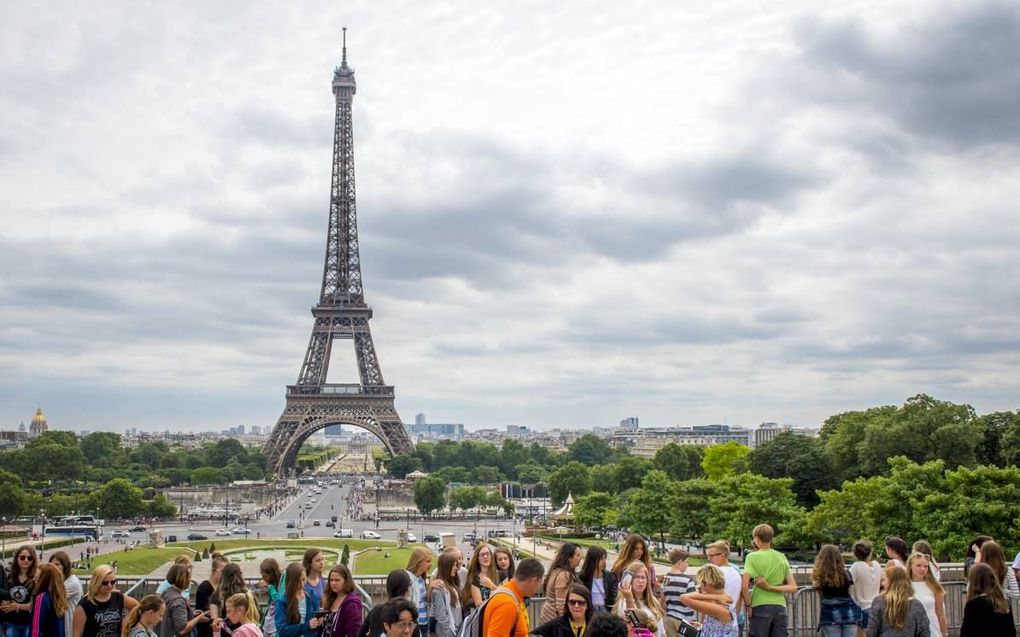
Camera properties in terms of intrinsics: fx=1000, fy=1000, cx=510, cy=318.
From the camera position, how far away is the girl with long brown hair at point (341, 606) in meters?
9.85

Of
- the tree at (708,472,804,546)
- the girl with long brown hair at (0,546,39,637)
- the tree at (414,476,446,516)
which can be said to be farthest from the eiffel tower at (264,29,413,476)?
the girl with long brown hair at (0,546,39,637)

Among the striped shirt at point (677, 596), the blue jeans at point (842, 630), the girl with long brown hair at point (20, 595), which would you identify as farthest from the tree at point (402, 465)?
the striped shirt at point (677, 596)

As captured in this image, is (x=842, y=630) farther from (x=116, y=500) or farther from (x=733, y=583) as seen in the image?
(x=116, y=500)

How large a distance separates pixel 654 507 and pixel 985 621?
1670 inches

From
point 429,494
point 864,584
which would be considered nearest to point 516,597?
point 864,584

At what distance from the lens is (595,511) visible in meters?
61.9

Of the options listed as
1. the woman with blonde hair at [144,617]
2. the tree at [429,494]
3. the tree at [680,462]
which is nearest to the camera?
the woman with blonde hair at [144,617]

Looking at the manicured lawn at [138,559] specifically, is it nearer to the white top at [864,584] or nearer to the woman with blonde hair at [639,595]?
the white top at [864,584]

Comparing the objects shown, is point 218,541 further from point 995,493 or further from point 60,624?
point 60,624

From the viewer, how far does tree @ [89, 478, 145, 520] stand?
7381cm

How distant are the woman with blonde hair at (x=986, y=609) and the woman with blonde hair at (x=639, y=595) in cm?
302

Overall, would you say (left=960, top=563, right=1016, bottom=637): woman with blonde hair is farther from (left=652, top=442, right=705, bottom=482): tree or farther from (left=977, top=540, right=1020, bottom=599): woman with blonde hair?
(left=652, top=442, right=705, bottom=482): tree

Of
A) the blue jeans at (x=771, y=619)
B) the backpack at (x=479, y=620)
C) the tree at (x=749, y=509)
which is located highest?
the backpack at (x=479, y=620)

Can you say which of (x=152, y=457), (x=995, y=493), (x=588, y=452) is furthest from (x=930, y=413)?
(x=152, y=457)
